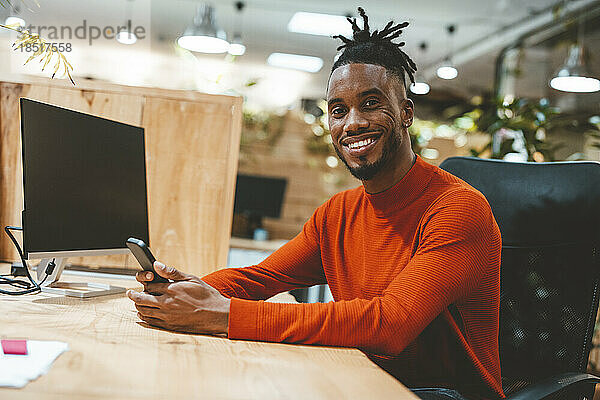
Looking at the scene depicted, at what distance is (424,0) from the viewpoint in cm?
535

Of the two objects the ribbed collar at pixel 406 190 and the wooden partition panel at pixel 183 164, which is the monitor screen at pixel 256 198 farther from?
the ribbed collar at pixel 406 190

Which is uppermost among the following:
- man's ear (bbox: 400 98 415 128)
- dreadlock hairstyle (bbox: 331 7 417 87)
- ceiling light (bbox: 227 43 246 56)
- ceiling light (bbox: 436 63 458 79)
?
ceiling light (bbox: 227 43 246 56)

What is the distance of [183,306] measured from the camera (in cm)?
101

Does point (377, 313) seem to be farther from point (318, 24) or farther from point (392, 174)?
point (318, 24)

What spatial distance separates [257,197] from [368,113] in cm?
391

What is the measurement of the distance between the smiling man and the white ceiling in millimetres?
3286

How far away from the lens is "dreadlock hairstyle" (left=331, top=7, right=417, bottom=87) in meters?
1.31

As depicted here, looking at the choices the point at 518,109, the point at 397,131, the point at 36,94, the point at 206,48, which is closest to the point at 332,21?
the point at 206,48

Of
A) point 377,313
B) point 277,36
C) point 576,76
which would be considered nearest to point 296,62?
point 277,36

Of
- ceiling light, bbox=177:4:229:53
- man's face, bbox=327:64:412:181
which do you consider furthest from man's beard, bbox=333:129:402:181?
ceiling light, bbox=177:4:229:53

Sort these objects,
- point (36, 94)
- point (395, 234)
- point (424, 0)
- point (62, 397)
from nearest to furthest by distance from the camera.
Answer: point (62, 397) → point (395, 234) → point (36, 94) → point (424, 0)

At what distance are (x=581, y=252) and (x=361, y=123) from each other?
58cm

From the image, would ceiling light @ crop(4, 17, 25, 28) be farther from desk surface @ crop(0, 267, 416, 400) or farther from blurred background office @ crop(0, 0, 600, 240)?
blurred background office @ crop(0, 0, 600, 240)

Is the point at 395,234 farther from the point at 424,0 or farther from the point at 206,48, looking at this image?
the point at 424,0
